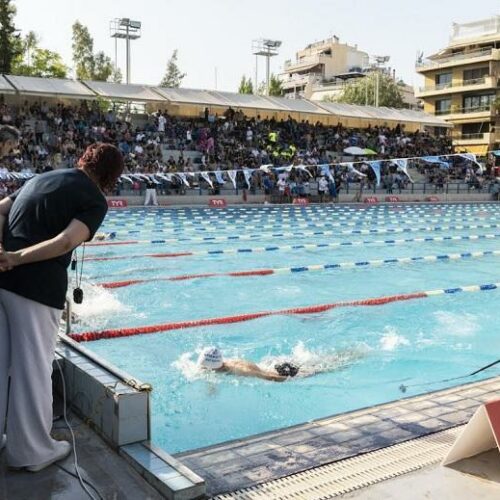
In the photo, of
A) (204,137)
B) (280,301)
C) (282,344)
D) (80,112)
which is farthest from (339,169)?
(282,344)

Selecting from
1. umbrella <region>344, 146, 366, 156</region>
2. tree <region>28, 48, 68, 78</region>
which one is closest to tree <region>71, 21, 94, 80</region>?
tree <region>28, 48, 68, 78</region>

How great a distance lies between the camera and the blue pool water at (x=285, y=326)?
5070 millimetres

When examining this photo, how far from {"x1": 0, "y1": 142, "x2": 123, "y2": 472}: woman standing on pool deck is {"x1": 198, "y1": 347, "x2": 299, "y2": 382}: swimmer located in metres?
2.65

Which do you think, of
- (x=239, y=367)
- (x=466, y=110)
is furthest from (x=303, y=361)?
(x=466, y=110)

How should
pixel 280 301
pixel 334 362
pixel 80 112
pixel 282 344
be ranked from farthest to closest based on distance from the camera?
pixel 80 112 < pixel 280 301 < pixel 282 344 < pixel 334 362

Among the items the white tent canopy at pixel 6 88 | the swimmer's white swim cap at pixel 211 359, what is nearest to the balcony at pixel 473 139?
the white tent canopy at pixel 6 88

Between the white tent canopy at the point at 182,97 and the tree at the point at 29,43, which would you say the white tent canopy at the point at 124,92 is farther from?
the tree at the point at 29,43

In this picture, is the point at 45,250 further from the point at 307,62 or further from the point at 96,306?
the point at 307,62

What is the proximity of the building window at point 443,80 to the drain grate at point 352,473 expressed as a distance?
166 feet

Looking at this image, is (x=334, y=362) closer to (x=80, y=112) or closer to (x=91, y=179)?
(x=91, y=179)

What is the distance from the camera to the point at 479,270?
36.7 feet

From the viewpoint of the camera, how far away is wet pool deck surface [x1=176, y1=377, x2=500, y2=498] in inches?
110

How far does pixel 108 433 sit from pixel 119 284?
19.8 ft

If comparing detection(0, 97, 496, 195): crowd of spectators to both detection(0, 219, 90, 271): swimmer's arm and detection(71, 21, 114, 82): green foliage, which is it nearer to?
detection(0, 219, 90, 271): swimmer's arm
